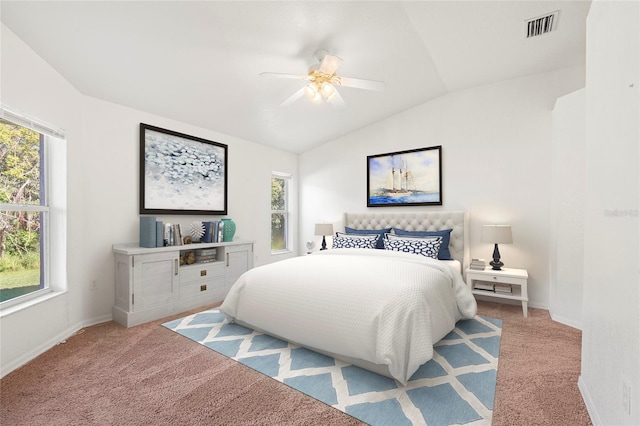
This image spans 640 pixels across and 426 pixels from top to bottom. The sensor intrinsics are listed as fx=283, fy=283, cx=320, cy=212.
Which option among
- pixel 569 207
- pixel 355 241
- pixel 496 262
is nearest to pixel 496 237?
pixel 496 262

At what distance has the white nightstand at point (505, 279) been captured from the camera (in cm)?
296

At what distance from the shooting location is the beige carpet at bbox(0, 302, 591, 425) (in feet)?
4.88

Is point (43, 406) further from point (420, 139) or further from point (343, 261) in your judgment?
point (420, 139)

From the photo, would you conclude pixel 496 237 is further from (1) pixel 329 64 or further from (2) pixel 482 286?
(1) pixel 329 64

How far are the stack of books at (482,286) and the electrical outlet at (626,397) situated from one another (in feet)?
7.14

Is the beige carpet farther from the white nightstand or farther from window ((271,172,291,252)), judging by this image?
window ((271,172,291,252))

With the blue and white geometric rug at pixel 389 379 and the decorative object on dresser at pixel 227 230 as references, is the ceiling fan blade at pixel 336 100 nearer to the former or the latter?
the decorative object on dresser at pixel 227 230

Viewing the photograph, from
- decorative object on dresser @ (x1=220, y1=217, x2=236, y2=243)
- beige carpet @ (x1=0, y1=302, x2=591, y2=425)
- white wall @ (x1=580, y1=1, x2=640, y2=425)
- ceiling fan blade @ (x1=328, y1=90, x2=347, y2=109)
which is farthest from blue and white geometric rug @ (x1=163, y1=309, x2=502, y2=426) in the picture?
ceiling fan blade @ (x1=328, y1=90, x2=347, y2=109)

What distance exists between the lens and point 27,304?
6.86ft

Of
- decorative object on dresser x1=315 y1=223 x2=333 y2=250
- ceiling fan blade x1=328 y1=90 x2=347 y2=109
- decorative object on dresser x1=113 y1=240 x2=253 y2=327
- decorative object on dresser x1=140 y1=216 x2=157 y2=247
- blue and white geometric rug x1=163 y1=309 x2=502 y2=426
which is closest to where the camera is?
blue and white geometric rug x1=163 y1=309 x2=502 y2=426

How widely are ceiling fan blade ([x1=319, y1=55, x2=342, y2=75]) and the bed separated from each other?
1.71m

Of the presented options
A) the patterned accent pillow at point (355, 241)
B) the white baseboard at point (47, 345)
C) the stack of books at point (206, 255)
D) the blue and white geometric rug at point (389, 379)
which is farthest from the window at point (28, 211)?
the patterned accent pillow at point (355, 241)

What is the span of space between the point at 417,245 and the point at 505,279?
95cm

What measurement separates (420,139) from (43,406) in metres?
4.45
